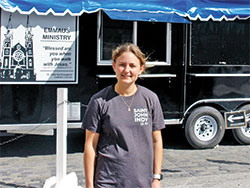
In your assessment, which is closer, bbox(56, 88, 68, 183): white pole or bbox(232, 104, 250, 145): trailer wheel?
bbox(56, 88, 68, 183): white pole

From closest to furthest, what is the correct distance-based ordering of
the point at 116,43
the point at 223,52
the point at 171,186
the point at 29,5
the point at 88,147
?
the point at 88,147, the point at 171,186, the point at 29,5, the point at 116,43, the point at 223,52

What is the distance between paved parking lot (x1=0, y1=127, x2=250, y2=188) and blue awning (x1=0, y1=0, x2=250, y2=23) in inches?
95.1

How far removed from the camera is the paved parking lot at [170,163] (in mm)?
5725

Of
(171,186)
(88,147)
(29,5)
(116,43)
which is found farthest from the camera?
(116,43)

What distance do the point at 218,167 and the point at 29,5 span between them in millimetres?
3945

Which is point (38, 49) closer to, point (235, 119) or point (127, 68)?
point (235, 119)

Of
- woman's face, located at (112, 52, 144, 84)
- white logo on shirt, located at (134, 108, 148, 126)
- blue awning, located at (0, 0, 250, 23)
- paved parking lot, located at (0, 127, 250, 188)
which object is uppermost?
blue awning, located at (0, 0, 250, 23)

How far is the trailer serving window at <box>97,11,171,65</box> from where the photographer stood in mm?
7137

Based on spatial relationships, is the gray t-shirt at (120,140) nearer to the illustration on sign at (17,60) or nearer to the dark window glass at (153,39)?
the illustration on sign at (17,60)

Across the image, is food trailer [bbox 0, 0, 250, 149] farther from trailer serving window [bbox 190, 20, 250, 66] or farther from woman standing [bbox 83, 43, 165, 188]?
woman standing [bbox 83, 43, 165, 188]

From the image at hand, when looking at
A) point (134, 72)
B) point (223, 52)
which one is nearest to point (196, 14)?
point (223, 52)

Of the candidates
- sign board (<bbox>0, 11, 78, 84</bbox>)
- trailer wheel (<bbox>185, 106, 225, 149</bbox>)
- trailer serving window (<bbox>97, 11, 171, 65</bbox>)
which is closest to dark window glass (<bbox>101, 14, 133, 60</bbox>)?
trailer serving window (<bbox>97, 11, 171, 65</bbox>)

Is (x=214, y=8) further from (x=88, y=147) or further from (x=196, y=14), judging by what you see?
(x=88, y=147)

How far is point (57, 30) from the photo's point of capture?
6.80 m
